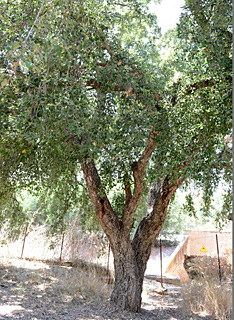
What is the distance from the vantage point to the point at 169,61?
9.82m

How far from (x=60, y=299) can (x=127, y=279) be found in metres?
1.59

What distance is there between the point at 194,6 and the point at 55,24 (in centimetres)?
231

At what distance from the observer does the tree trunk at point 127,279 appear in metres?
6.66

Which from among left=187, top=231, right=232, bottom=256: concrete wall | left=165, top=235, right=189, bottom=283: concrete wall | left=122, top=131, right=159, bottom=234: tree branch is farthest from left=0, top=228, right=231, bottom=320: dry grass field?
left=187, top=231, right=232, bottom=256: concrete wall

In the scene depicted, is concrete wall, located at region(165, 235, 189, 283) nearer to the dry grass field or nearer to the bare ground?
the bare ground

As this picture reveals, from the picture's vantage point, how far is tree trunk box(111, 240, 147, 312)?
666 cm

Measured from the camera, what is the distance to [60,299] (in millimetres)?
7121

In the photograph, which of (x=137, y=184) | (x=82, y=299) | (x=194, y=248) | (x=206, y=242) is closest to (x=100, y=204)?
(x=137, y=184)

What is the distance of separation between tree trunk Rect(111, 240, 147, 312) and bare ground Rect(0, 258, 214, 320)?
205mm

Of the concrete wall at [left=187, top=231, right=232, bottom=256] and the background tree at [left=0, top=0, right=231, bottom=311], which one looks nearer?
the background tree at [left=0, top=0, right=231, bottom=311]

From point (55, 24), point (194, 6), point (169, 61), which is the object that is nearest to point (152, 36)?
point (169, 61)

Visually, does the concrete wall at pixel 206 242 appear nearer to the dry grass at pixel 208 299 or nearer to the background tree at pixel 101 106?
the dry grass at pixel 208 299

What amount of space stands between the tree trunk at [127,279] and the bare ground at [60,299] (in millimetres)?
205

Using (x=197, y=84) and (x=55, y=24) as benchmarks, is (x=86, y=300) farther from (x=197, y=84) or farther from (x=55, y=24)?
(x=55, y=24)
